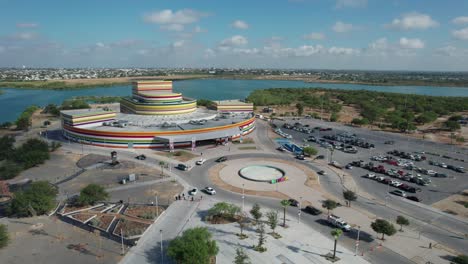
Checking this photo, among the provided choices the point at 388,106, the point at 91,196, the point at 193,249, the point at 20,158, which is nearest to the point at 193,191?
the point at 91,196

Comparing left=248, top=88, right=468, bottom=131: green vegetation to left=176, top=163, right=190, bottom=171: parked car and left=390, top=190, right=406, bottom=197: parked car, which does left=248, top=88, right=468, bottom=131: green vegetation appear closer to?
left=390, top=190, right=406, bottom=197: parked car

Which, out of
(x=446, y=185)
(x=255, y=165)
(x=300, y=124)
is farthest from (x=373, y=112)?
(x=255, y=165)

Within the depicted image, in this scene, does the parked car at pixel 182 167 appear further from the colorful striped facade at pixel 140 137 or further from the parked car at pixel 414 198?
the parked car at pixel 414 198

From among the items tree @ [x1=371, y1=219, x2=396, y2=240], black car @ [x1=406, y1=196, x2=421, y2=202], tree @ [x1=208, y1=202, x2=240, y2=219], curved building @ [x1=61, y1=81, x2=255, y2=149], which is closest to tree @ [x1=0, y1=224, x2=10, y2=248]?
tree @ [x1=208, y1=202, x2=240, y2=219]

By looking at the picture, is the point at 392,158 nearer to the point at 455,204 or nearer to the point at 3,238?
the point at 455,204

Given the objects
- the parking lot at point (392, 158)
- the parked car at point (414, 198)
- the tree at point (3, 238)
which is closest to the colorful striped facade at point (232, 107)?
the parking lot at point (392, 158)

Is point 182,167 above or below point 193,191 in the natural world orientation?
above

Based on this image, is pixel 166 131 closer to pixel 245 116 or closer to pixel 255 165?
pixel 255 165
